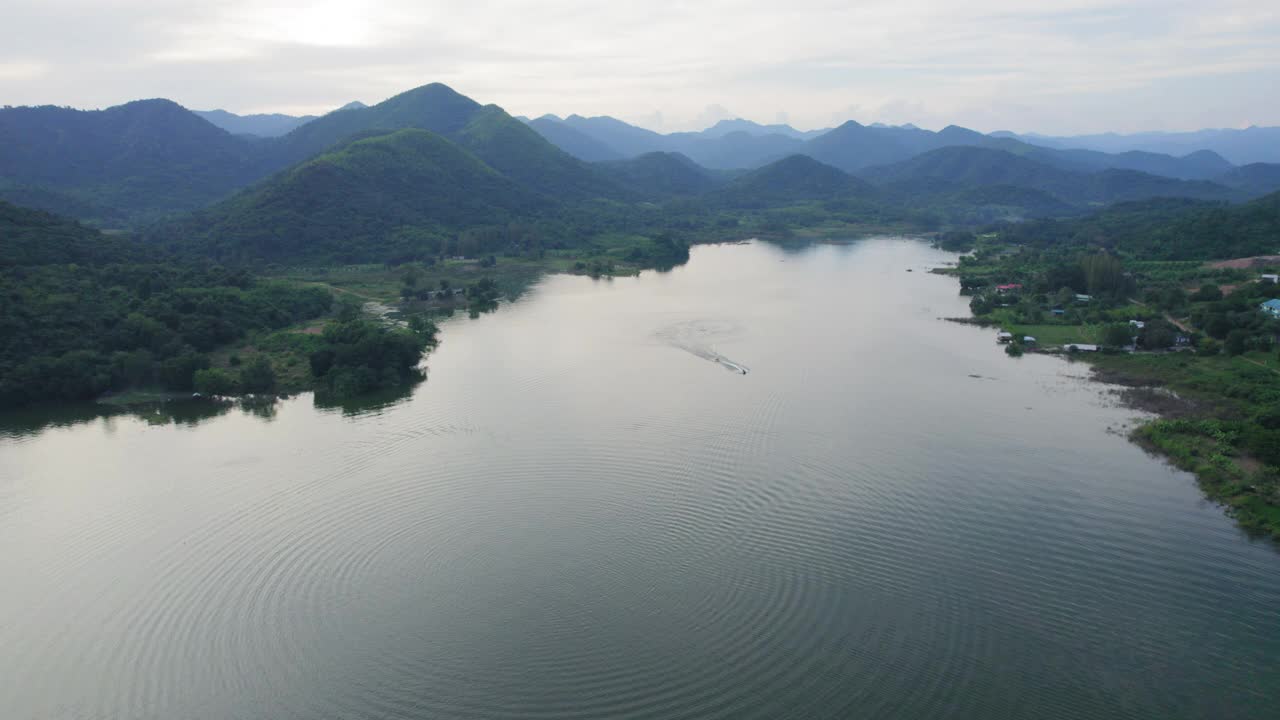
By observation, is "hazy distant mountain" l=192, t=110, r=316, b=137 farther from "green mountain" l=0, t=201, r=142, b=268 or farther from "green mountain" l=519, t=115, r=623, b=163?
"green mountain" l=0, t=201, r=142, b=268

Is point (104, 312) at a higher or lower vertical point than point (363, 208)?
lower

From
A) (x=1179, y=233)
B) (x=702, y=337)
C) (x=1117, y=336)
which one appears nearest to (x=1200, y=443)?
(x=1117, y=336)

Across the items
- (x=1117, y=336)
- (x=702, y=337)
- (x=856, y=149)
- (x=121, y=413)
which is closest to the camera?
(x=121, y=413)

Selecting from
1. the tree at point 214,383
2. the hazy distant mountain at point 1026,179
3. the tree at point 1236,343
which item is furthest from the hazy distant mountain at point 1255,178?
the tree at point 214,383

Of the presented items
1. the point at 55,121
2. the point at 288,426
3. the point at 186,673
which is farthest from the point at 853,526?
the point at 55,121

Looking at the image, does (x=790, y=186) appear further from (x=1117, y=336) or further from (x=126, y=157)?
(x=126, y=157)
